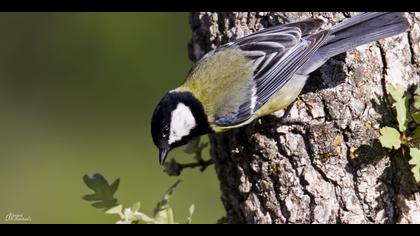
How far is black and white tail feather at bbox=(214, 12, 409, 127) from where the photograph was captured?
2709 mm

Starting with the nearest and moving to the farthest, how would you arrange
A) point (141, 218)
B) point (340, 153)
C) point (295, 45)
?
point (141, 218) → point (340, 153) → point (295, 45)

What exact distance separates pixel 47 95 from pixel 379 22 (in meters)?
2.56

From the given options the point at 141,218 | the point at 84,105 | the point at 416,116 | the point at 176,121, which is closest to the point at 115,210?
the point at 141,218

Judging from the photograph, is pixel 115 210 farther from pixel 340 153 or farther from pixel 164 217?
pixel 340 153

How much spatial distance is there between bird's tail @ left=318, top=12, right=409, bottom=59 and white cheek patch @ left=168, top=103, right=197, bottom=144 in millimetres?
599

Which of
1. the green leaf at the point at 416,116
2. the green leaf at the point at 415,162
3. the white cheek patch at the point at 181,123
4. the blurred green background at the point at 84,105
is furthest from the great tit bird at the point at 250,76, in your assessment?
the blurred green background at the point at 84,105

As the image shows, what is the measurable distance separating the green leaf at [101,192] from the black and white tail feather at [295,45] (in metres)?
0.66

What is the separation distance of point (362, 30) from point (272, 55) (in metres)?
0.42

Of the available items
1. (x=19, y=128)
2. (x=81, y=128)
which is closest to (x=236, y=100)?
(x=81, y=128)

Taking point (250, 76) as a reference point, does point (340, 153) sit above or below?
below

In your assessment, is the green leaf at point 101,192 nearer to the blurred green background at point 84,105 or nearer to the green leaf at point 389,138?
the green leaf at point 389,138

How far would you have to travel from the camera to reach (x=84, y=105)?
4539 millimetres

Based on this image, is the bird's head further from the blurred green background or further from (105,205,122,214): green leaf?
the blurred green background

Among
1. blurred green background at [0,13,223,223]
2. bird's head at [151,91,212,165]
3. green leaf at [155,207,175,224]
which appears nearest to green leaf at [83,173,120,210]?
green leaf at [155,207,175,224]
